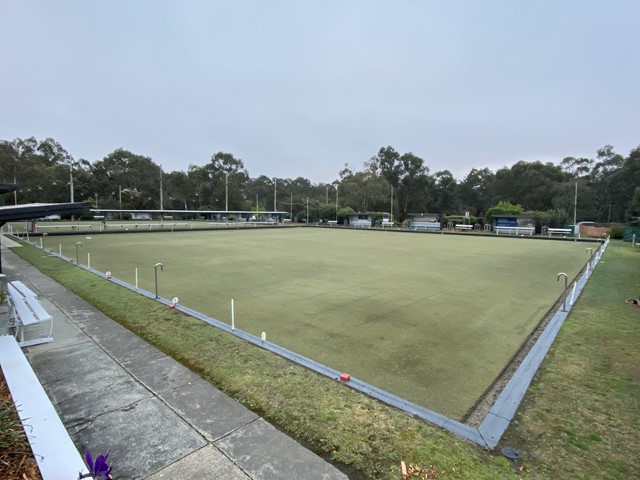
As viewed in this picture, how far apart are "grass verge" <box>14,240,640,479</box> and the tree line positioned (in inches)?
1969

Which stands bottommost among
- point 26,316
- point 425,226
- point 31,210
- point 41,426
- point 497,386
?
point 497,386

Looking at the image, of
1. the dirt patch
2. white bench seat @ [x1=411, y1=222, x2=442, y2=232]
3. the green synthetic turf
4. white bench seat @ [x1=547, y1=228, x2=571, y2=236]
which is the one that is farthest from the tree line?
the dirt patch

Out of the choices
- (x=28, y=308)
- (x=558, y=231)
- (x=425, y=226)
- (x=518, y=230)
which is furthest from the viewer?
(x=425, y=226)

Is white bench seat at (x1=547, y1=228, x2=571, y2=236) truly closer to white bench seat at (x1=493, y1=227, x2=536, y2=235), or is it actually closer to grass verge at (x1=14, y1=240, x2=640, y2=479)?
white bench seat at (x1=493, y1=227, x2=536, y2=235)

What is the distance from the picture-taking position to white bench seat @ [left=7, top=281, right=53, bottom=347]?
4770 mm

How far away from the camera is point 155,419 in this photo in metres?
3.12

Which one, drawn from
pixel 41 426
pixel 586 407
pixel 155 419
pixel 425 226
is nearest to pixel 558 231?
pixel 425 226

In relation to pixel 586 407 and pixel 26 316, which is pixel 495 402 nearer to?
pixel 586 407

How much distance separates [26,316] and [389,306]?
21.1 ft

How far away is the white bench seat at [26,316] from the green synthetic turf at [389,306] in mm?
2668

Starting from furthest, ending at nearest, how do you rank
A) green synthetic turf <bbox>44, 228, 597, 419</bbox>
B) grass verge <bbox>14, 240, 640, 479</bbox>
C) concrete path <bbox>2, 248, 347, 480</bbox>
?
green synthetic turf <bbox>44, 228, 597, 419</bbox> < grass verge <bbox>14, 240, 640, 479</bbox> < concrete path <bbox>2, 248, 347, 480</bbox>

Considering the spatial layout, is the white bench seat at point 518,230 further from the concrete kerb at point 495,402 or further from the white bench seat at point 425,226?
the concrete kerb at point 495,402

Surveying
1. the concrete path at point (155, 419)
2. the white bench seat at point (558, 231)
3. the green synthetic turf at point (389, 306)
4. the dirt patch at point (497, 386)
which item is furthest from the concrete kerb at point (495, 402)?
the white bench seat at point (558, 231)

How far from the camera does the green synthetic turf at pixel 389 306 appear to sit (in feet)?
14.8
